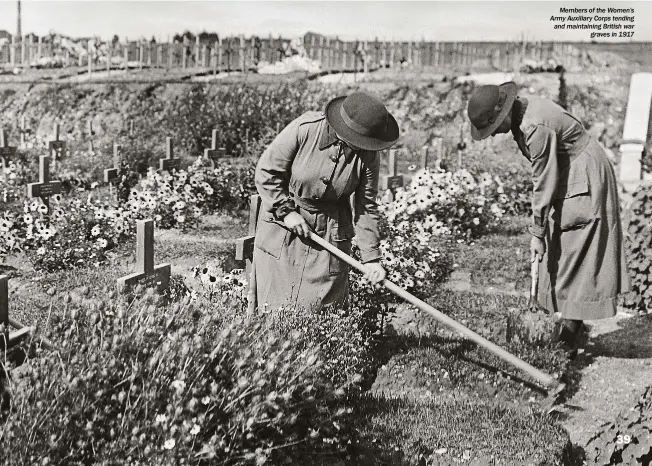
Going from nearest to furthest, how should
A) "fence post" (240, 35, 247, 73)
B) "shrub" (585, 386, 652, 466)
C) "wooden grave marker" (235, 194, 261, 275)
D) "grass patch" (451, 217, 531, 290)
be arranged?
1. "shrub" (585, 386, 652, 466)
2. "wooden grave marker" (235, 194, 261, 275)
3. "grass patch" (451, 217, 531, 290)
4. "fence post" (240, 35, 247, 73)

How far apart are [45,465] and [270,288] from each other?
6.90 feet

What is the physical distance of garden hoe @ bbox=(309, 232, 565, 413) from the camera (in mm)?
4188

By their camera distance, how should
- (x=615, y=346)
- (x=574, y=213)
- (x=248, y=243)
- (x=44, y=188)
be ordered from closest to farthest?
(x=574, y=213)
(x=248, y=243)
(x=615, y=346)
(x=44, y=188)

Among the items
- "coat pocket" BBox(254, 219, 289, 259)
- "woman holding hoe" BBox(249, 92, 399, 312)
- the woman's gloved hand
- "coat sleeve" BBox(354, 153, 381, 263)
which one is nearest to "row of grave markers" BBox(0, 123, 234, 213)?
"coat pocket" BBox(254, 219, 289, 259)

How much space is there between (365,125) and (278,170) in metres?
0.59

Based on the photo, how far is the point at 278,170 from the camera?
4.32m

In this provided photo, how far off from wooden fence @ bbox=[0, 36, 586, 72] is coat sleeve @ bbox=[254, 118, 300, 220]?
61.6 ft

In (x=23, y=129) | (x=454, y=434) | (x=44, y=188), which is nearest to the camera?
(x=454, y=434)

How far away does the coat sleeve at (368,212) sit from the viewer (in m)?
4.45

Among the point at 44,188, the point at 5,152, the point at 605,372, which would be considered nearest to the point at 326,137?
the point at 605,372

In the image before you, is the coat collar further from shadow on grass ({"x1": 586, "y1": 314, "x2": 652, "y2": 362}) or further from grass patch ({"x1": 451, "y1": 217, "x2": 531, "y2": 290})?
grass patch ({"x1": 451, "y1": 217, "x2": 531, "y2": 290})

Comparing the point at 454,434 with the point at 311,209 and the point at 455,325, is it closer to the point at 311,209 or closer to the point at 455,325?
the point at 455,325

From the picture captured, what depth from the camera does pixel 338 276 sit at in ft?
14.9

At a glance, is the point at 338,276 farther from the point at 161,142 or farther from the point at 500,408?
the point at 161,142
